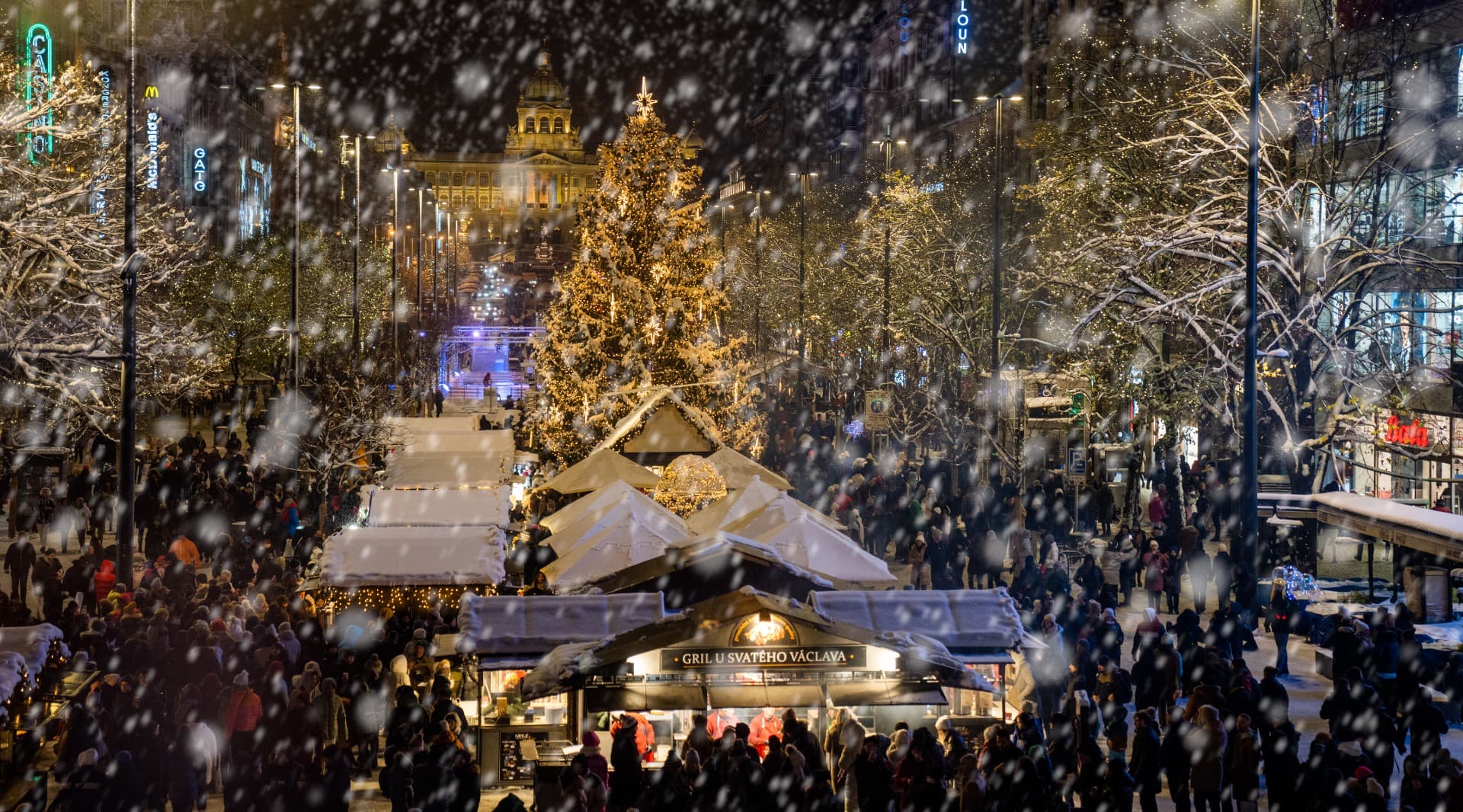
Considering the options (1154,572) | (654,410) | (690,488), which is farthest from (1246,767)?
(654,410)

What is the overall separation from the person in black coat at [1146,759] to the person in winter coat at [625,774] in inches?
147

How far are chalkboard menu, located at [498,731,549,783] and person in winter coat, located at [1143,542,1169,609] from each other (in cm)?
1091

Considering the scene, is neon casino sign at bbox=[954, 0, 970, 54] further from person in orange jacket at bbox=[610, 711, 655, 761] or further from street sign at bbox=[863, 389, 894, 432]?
person in orange jacket at bbox=[610, 711, 655, 761]

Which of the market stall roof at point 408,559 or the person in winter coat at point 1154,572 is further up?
the market stall roof at point 408,559

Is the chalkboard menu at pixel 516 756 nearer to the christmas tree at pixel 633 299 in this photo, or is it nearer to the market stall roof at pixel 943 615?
the market stall roof at pixel 943 615

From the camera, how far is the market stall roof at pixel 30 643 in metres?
14.6

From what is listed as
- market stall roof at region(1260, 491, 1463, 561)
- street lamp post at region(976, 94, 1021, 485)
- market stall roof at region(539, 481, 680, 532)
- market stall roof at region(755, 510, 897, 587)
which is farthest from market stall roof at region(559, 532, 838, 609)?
street lamp post at region(976, 94, 1021, 485)

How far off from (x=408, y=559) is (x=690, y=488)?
24.4 feet

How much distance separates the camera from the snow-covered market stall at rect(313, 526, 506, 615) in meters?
17.5

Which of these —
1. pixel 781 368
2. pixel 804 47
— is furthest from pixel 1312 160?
pixel 804 47

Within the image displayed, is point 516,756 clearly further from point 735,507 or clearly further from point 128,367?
point 128,367

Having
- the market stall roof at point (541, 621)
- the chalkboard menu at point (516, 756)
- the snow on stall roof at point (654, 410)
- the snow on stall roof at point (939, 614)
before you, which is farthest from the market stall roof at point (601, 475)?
the chalkboard menu at point (516, 756)

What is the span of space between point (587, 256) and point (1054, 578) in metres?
15.0

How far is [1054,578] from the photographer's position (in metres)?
20.6
